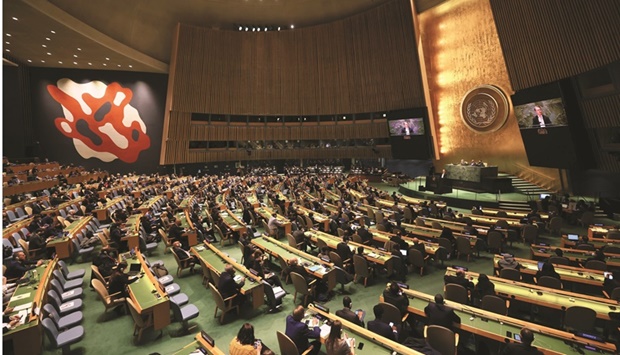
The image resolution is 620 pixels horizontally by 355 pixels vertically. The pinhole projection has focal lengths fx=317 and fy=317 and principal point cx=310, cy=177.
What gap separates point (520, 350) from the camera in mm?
4348

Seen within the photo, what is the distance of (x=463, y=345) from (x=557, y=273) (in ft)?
10.9

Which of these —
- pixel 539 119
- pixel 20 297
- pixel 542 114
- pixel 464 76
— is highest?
pixel 464 76

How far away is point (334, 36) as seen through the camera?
3175 cm

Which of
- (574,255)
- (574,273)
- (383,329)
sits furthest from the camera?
(574,255)

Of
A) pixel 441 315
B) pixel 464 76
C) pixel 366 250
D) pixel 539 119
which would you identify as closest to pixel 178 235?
pixel 366 250

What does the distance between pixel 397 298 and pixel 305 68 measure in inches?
1193

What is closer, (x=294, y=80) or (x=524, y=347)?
(x=524, y=347)

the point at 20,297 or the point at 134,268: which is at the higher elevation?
the point at 134,268

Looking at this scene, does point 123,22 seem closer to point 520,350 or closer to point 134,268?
point 134,268

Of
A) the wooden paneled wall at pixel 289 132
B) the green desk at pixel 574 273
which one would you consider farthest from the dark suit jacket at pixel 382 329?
the wooden paneled wall at pixel 289 132

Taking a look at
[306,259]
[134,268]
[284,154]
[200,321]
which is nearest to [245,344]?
[200,321]

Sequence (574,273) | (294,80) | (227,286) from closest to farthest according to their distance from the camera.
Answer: (227,286) < (574,273) < (294,80)

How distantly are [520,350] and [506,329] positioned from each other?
857mm

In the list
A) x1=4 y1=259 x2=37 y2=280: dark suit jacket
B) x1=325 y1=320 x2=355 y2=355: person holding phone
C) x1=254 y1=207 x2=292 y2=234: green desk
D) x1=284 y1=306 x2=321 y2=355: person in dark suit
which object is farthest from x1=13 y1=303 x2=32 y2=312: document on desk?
x1=254 y1=207 x2=292 y2=234: green desk
